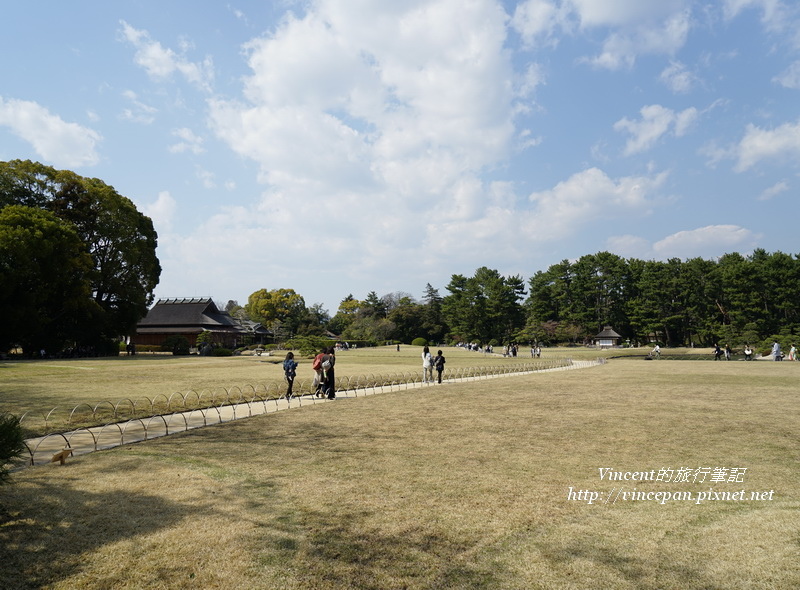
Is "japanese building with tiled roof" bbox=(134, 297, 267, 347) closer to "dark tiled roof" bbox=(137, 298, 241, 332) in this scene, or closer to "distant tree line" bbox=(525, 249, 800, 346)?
"dark tiled roof" bbox=(137, 298, 241, 332)

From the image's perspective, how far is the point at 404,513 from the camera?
5.36m

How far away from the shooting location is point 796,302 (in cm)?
5394

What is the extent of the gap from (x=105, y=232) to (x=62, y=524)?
150 ft

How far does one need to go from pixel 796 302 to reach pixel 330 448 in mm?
64499

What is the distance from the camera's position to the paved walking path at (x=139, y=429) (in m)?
8.13

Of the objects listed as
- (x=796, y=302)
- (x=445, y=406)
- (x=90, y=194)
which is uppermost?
(x=90, y=194)

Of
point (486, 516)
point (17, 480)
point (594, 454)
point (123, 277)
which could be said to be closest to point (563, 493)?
point (486, 516)

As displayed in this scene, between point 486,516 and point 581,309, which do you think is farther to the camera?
point 581,309

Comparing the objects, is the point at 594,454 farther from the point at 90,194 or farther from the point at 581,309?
the point at 581,309

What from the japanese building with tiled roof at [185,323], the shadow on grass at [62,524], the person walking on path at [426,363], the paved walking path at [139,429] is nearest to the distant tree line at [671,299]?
the person walking on path at [426,363]

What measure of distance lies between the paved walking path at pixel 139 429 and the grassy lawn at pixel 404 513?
1.74ft

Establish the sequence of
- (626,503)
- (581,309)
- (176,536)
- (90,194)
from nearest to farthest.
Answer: (176,536), (626,503), (90,194), (581,309)

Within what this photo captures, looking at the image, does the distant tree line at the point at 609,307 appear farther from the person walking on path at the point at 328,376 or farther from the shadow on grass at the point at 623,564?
the shadow on grass at the point at 623,564

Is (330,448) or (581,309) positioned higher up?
(581,309)
